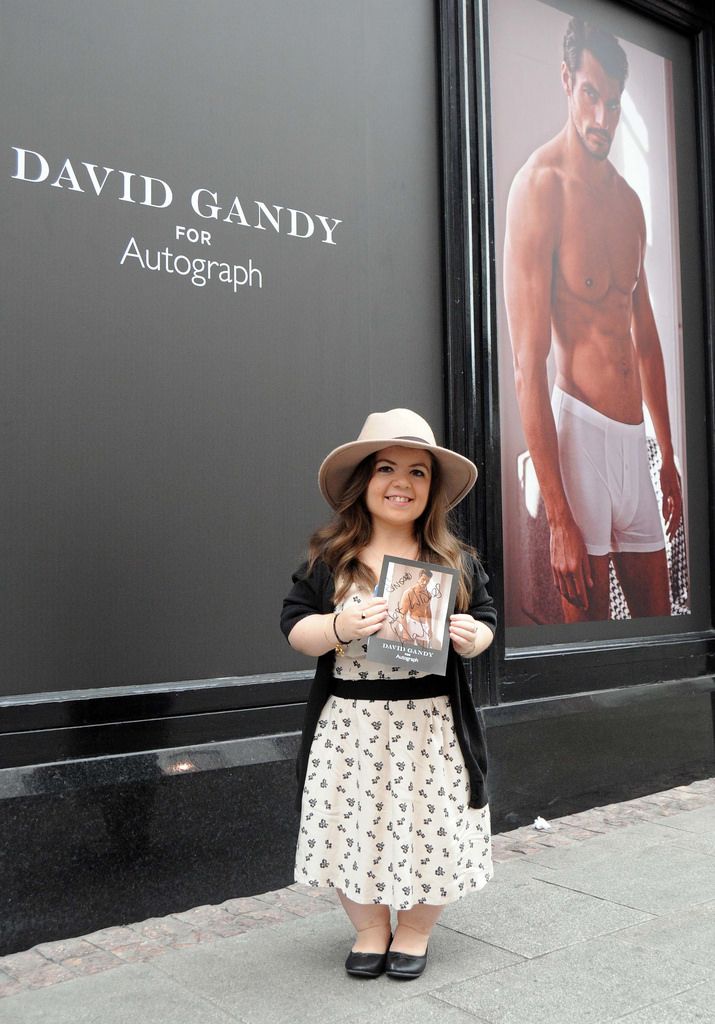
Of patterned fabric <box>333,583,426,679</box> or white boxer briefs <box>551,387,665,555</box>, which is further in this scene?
white boxer briefs <box>551,387,665,555</box>

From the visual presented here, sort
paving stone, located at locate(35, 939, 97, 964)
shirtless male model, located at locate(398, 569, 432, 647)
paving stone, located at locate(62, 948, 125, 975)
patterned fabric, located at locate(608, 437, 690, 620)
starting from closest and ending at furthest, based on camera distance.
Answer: shirtless male model, located at locate(398, 569, 432, 647) < paving stone, located at locate(62, 948, 125, 975) < paving stone, located at locate(35, 939, 97, 964) < patterned fabric, located at locate(608, 437, 690, 620)

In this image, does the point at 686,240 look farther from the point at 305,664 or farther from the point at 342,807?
the point at 342,807

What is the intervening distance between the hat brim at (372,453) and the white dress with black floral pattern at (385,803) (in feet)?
1.28

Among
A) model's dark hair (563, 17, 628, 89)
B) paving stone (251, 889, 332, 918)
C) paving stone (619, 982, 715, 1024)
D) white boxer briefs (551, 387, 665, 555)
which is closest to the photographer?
paving stone (619, 982, 715, 1024)

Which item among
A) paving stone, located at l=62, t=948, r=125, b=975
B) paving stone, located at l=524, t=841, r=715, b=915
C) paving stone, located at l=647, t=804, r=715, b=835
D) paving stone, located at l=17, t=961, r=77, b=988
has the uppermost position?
paving stone, located at l=647, t=804, r=715, b=835

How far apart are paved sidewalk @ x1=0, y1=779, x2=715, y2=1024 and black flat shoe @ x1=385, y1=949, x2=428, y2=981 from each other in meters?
0.03

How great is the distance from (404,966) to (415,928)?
114 millimetres

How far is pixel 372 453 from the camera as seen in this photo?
3.29 metres

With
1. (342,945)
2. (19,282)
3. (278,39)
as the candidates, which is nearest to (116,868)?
(342,945)

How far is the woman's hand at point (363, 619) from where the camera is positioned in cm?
293

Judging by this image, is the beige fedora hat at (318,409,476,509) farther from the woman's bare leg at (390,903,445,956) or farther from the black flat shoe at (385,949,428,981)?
the black flat shoe at (385,949,428,981)

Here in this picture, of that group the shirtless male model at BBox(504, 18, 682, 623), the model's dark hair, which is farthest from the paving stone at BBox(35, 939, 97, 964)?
the model's dark hair

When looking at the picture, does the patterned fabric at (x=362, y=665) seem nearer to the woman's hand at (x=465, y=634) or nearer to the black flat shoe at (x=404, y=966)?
the woman's hand at (x=465, y=634)

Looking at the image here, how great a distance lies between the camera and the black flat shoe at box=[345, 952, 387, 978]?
318cm
